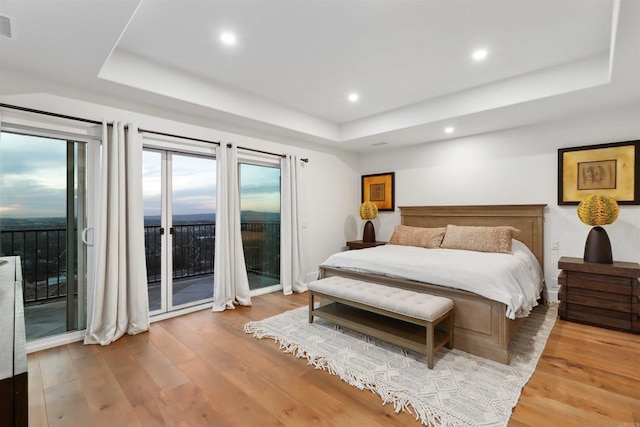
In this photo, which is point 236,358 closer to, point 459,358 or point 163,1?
point 459,358

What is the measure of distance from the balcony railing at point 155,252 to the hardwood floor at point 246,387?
0.70 meters

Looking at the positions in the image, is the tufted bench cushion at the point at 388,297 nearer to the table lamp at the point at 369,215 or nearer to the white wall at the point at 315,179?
the white wall at the point at 315,179

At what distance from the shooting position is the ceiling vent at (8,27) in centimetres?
186

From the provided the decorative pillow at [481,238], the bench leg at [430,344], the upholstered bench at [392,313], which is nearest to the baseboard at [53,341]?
the upholstered bench at [392,313]

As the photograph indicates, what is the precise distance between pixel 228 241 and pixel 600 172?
451 cm

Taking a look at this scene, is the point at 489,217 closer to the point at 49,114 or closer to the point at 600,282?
the point at 600,282

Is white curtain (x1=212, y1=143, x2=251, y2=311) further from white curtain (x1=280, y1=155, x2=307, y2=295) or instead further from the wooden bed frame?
the wooden bed frame

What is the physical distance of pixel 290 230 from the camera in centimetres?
462

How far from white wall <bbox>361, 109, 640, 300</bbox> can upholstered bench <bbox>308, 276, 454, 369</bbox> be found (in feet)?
7.81

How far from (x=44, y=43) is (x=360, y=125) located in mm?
3643

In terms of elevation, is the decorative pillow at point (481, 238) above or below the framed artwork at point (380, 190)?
below

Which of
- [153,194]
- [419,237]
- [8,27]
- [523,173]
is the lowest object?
[419,237]

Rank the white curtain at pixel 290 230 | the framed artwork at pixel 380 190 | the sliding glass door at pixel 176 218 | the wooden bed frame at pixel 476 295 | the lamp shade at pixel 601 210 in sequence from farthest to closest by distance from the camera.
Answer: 1. the framed artwork at pixel 380 190
2. the white curtain at pixel 290 230
3. the sliding glass door at pixel 176 218
4. the lamp shade at pixel 601 210
5. the wooden bed frame at pixel 476 295

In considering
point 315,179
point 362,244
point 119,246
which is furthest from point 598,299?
point 119,246
